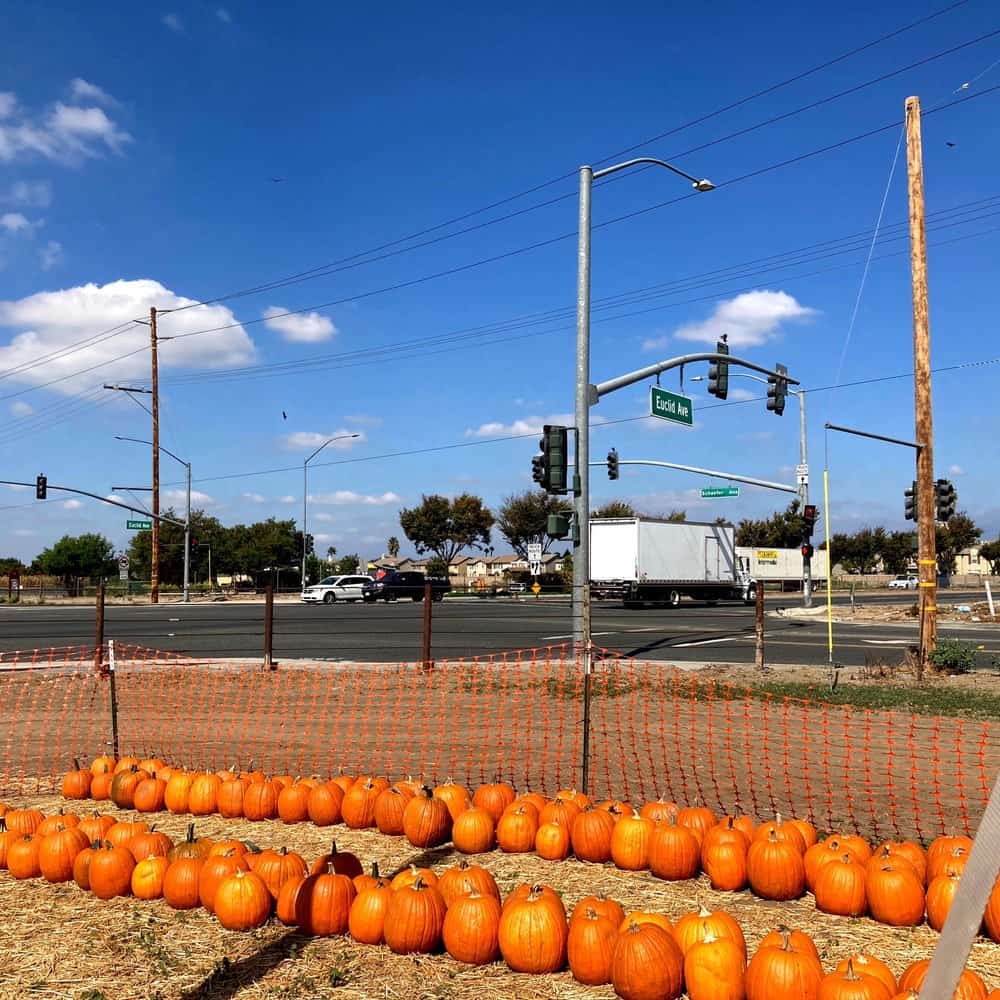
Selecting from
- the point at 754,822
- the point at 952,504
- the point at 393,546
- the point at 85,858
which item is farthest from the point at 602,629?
the point at 393,546

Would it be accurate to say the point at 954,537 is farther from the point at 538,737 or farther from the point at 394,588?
the point at 538,737

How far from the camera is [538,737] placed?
10383mm

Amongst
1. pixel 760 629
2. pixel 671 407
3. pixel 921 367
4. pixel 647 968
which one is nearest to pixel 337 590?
pixel 671 407

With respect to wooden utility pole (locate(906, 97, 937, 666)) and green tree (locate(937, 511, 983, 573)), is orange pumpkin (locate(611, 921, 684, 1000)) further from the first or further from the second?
green tree (locate(937, 511, 983, 573))

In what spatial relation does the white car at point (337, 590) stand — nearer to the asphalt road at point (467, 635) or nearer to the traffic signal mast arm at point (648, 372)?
the asphalt road at point (467, 635)

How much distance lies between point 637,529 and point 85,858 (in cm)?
3955

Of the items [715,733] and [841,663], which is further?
[841,663]

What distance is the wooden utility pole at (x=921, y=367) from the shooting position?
16.7 meters

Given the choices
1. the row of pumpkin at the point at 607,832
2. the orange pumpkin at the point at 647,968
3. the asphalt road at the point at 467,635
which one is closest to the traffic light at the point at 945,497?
the asphalt road at the point at 467,635

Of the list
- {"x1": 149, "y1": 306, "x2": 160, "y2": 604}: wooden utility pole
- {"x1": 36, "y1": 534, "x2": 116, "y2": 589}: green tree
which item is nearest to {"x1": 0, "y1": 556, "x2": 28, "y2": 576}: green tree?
{"x1": 36, "y1": 534, "x2": 116, "y2": 589}: green tree

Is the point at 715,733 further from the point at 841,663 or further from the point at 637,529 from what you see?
the point at 637,529

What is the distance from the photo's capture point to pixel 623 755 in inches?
366

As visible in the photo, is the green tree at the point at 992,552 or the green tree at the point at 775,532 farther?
the green tree at the point at 992,552

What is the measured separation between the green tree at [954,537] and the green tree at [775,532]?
1802 cm
